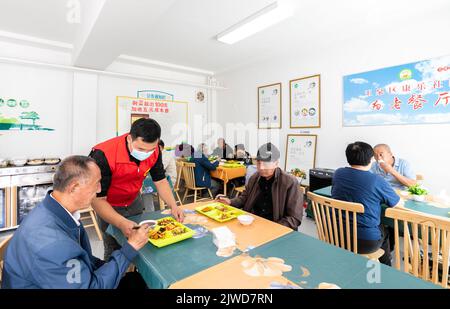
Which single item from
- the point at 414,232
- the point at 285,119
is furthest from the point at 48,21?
the point at 414,232

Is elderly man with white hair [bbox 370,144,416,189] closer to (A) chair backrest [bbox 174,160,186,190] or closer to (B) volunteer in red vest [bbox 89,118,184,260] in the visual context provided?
(B) volunteer in red vest [bbox 89,118,184,260]

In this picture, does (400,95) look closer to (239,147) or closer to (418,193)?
(418,193)

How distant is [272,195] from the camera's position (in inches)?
73.0

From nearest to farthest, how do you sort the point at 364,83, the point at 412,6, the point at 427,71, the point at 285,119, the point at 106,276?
1. the point at 106,276
2. the point at 412,6
3. the point at 427,71
4. the point at 364,83
5. the point at 285,119

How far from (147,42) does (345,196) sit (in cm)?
348

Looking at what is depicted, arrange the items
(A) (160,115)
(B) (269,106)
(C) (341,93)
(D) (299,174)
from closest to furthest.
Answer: (C) (341,93)
(D) (299,174)
(B) (269,106)
(A) (160,115)

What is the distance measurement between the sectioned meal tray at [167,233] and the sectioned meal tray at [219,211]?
274 mm

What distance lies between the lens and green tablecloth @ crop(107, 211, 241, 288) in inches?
38.9

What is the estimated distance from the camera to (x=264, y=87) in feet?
15.3

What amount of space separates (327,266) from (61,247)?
1093 mm

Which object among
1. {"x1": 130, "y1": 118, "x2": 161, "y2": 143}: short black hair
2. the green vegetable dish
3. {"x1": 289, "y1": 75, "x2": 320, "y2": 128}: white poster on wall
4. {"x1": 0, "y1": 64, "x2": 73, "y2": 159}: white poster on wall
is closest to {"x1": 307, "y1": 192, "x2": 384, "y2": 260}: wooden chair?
the green vegetable dish

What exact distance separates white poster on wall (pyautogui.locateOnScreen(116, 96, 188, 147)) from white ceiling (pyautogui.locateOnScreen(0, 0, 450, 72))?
0.91 metres

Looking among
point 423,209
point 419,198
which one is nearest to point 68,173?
point 423,209
